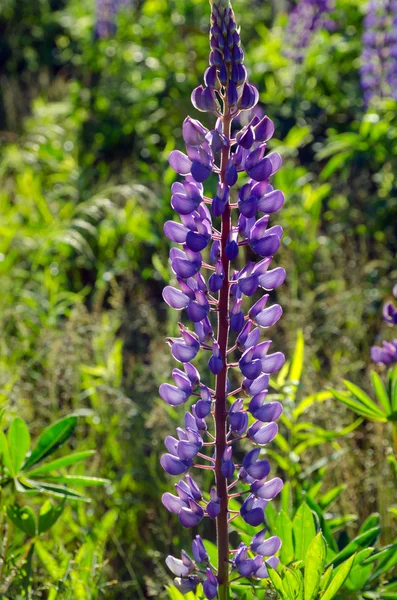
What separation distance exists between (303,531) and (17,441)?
700 mm

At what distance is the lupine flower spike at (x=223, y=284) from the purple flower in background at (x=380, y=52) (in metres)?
3.25

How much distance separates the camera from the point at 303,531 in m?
1.61

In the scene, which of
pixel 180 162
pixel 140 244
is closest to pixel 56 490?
pixel 180 162

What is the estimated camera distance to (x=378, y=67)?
14.8 feet

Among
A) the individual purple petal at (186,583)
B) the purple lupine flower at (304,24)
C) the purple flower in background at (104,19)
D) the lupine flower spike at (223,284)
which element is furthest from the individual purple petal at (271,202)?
the purple flower in background at (104,19)

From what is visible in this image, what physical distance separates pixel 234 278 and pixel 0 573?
0.94m

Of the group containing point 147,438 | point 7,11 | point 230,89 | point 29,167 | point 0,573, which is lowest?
point 0,573

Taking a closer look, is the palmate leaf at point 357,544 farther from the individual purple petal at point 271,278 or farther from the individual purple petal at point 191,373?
the individual purple petal at point 271,278

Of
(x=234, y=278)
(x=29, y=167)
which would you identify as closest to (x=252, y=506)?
(x=234, y=278)

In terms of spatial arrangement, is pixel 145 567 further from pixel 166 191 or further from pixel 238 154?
pixel 166 191

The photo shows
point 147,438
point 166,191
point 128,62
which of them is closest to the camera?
point 147,438

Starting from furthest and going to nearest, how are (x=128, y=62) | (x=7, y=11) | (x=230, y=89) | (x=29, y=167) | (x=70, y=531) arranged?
(x=7, y=11) → (x=128, y=62) → (x=29, y=167) → (x=70, y=531) → (x=230, y=89)

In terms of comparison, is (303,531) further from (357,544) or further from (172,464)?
(172,464)

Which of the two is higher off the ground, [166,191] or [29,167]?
[29,167]
